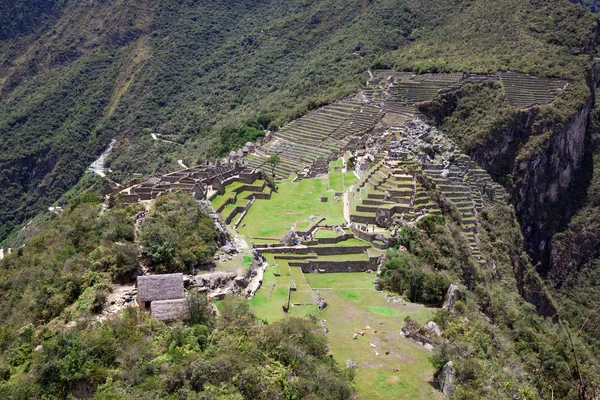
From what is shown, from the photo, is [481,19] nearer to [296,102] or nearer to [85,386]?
[296,102]

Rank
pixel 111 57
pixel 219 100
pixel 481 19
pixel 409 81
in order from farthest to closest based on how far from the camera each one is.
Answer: pixel 111 57
pixel 219 100
pixel 481 19
pixel 409 81

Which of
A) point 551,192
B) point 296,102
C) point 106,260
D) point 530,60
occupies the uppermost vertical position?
point 106,260

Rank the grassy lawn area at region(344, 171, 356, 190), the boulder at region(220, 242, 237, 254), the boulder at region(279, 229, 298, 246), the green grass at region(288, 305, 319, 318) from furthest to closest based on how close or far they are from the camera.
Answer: the grassy lawn area at region(344, 171, 356, 190) < the boulder at region(279, 229, 298, 246) < the boulder at region(220, 242, 237, 254) < the green grass at region(288, 305, 319, 318)

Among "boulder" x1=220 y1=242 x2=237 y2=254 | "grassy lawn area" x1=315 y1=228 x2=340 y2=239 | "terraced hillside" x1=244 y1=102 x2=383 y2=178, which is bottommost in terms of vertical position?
"terraced hillside" x1=244 y1=102 x2=383 y2=178

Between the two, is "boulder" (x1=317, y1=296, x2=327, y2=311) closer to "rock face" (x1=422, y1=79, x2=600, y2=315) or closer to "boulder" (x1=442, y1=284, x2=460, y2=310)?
"boulder" (x1=442, y1=284, x2=460, y2=310)

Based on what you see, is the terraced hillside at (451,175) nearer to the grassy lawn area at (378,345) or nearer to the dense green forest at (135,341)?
the grassy lawn area at (378,345)

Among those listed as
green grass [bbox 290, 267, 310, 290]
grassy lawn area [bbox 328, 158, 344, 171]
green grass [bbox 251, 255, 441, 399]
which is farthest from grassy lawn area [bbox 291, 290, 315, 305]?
grassy lawn area [bbox 328, 158, 344, 171]

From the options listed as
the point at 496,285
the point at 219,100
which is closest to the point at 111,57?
the point at 219,100

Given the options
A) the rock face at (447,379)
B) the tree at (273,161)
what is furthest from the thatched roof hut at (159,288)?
the tree at (273,161)
